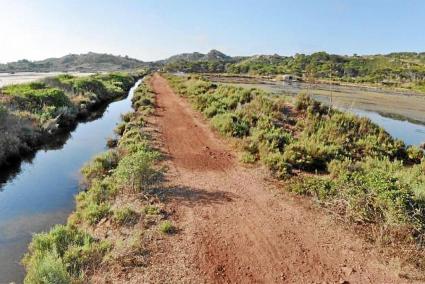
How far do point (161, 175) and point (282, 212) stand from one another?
4053 millimetres

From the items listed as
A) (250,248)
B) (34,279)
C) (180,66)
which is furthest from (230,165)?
(180,66)

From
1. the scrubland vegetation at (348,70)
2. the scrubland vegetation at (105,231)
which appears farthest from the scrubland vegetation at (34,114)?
the scrubland vegetation at (348,70)

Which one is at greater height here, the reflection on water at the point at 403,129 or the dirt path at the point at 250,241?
the dirt path at the point at 250,241

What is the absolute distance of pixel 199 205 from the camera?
9578 millimetres

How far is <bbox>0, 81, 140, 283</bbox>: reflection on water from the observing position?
8.48 m

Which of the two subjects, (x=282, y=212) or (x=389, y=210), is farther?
(x=282, y=212)

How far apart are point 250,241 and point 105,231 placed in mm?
3071

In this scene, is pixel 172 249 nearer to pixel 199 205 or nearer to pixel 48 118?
pixel 199 205

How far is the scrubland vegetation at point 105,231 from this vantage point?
6543 mm

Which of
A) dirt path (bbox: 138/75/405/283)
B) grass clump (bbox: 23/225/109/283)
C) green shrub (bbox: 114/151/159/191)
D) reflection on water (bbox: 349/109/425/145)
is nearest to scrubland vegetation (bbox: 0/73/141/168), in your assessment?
green shrub (bbox: 114/151/159/191)

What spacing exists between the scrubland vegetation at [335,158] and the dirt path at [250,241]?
2.33ft

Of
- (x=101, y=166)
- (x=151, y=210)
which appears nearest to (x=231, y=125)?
(x=101, y=166)

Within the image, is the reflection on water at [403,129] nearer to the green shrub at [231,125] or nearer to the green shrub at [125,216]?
the green shrub at [231,125]

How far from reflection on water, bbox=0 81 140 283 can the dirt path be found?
3.12 m
